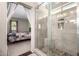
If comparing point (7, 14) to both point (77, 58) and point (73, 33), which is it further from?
point (77, 58)

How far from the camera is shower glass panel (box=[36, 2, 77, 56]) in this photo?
6.24 feet

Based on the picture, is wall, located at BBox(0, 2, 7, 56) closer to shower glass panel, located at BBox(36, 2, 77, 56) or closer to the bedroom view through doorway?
the bedroom view through doorway

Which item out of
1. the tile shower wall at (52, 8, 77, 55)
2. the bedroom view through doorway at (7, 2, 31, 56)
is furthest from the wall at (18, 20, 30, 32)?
the tile shower wall at (52, 8, 77, 55)

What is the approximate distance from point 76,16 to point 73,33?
316mm

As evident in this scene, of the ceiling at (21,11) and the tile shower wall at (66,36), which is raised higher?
the ceiling at (21,11)

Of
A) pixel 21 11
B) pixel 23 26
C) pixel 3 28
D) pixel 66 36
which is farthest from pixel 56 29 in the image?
pixel 3 28

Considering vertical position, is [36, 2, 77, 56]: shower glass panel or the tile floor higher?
[36, 2, 77, 56]: shower glass panel

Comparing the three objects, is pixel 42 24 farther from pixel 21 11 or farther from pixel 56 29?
pixel 21 11

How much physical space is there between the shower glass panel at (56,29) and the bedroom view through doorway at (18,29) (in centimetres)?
21

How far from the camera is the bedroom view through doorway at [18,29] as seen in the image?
75.5 inches

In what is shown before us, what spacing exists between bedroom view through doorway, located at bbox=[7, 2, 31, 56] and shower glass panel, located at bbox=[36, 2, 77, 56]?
210 mm

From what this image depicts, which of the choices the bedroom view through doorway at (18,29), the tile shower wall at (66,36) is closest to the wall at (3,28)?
the bedroom view through doorway at (18,29)

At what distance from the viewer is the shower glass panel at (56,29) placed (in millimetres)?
1902

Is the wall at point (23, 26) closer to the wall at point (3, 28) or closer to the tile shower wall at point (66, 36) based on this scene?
the wall at point (3, 28)
